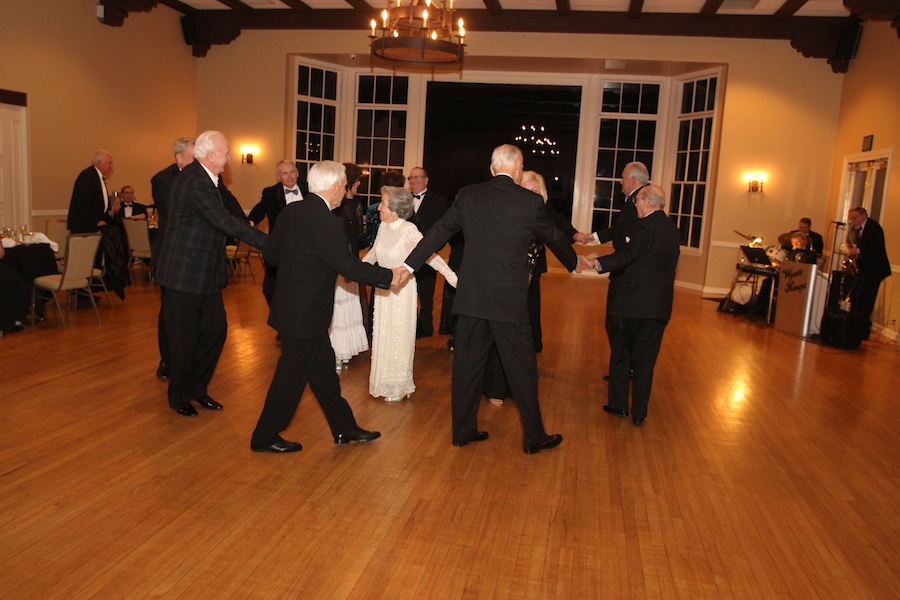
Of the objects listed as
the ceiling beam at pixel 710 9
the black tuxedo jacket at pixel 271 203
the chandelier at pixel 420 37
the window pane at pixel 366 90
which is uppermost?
the ceiling beam at pixel 710 9

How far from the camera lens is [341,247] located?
371cm

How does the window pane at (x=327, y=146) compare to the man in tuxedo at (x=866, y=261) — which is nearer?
the man in tuxedo at (x=866, y=261)

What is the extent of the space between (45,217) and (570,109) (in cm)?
900

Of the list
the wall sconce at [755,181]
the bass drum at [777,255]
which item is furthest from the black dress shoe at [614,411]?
the wall sconce at [755,181]

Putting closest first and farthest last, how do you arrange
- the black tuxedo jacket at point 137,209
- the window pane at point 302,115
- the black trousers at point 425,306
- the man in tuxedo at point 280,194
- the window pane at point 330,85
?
the man in tuxedo at point 280,194, the black trousers at point 425,306, the black tuxedo jacket at point 137,209, the window pane at point 302,115, the window pane at point 330,85

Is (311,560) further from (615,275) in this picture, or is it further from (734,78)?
(734,78)

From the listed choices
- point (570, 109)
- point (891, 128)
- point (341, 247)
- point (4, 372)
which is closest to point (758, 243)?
point (891, 128)

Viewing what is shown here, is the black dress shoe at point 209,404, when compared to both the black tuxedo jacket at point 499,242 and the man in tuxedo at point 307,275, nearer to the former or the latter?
the man in tuxedo at point 307,275

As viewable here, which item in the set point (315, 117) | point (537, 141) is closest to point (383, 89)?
point (315, 117)

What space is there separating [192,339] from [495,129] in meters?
10.7

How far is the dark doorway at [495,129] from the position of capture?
1409 cm

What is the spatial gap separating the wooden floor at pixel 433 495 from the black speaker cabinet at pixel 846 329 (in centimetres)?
235

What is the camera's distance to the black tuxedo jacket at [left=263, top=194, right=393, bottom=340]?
367 cm

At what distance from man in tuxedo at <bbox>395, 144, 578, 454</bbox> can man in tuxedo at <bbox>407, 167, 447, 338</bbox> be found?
2.10 m
